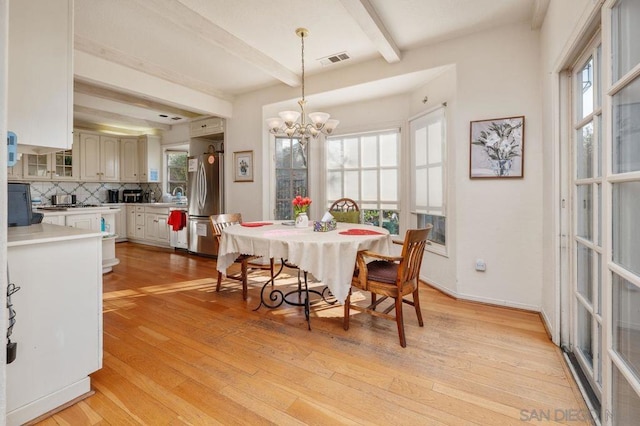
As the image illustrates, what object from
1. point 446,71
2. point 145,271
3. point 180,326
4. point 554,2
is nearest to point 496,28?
point 446,71

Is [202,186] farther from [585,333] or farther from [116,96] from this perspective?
[585,333]

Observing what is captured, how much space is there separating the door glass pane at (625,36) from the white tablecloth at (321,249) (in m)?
1.60

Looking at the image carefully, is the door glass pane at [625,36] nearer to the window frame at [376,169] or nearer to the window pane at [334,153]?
the window frame at [376,169]

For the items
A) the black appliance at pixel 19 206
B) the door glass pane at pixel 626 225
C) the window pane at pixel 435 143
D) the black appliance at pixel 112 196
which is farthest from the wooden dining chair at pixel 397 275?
the black appliance at pixel 112 196

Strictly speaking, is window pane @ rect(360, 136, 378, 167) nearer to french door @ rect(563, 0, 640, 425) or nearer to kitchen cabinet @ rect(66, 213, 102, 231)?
french door @ rect(563, 0, 640, 425)

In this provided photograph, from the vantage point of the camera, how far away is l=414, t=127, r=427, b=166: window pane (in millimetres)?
3640

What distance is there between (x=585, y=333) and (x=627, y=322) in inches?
36.4


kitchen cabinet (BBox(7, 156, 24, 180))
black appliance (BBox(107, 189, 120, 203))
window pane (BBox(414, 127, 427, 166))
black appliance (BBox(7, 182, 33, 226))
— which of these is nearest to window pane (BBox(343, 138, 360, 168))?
window pane (BBox(414, 127, 427, 166))

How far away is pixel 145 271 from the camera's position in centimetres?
427

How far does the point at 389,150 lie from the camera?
417 centimetres

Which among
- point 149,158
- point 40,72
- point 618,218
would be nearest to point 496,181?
point 618,218

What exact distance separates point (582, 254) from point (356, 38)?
8.96 feet

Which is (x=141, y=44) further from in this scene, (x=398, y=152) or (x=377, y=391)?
(x=377, y=391)

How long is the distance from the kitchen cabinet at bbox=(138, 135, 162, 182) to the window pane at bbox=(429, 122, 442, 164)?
5822mm
